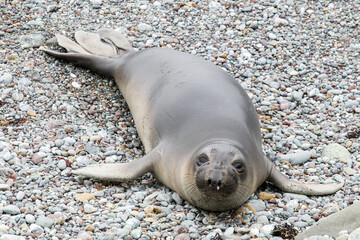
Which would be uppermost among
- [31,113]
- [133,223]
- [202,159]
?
[202,159]

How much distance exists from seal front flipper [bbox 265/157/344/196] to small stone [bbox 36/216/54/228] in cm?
175

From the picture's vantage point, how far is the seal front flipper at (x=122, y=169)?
4.77m

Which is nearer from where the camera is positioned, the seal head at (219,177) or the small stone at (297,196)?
the seal head at (219,177)

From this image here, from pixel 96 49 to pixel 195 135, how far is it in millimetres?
2652

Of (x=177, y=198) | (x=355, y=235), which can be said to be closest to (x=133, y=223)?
(x=177, y=198)

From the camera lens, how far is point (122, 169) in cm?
484

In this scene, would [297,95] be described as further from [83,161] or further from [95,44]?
[83,161]

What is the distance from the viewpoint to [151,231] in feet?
13.5

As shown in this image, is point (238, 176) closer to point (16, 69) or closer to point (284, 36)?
point (16, 69)

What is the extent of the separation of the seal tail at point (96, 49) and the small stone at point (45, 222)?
2.72 m

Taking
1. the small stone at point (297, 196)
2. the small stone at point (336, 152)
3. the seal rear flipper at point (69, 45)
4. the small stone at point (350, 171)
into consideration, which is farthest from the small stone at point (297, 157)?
the seal rear flipper at point (69, 45)

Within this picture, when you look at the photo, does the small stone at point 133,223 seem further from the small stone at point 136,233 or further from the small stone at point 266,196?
the small stone at point 266,196

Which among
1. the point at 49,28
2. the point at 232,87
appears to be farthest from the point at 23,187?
the point at 49,28

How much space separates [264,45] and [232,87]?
2.12 meters
